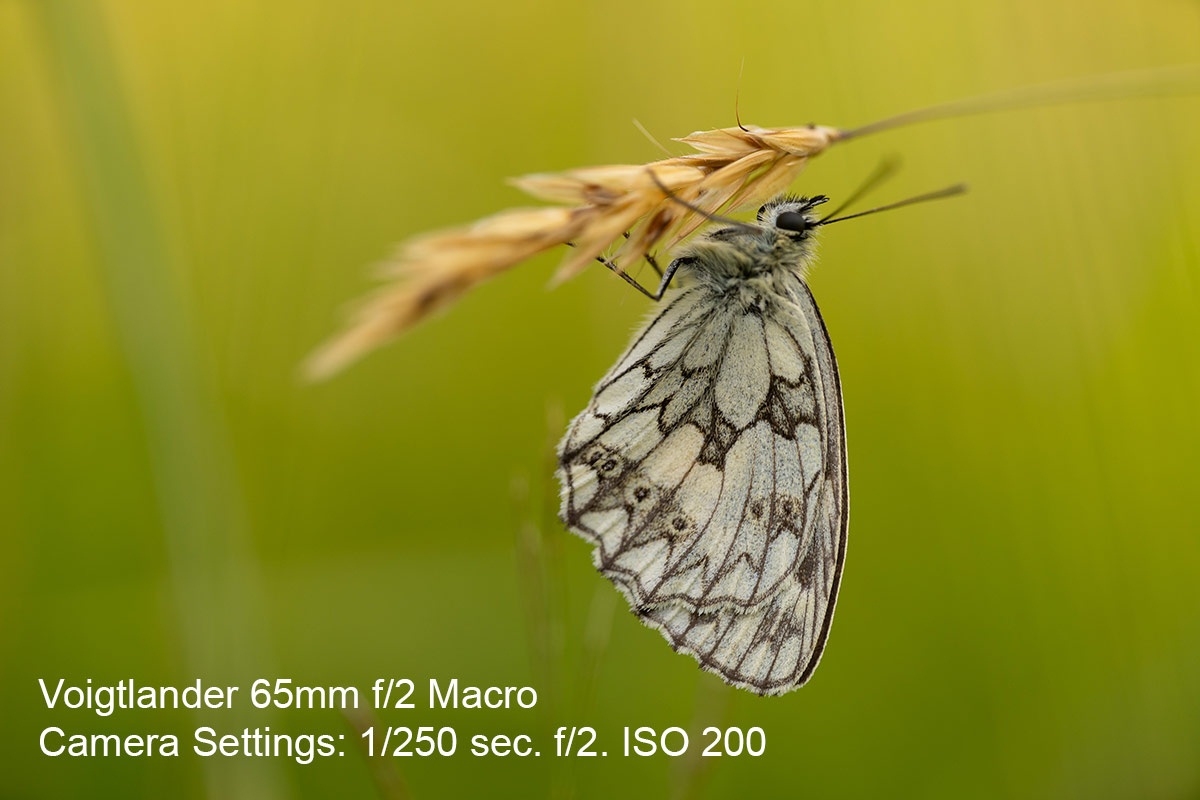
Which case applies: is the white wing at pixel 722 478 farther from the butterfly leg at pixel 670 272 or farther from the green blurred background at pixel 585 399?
the green blurred background at pixel 585 399

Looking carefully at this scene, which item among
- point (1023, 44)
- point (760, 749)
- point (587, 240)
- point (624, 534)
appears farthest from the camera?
point (1023, 44)

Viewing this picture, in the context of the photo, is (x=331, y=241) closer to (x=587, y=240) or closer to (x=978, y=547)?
(x=587, y=240)

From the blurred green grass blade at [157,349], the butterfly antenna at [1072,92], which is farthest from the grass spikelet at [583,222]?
the blurred green grass blade at [157,349]

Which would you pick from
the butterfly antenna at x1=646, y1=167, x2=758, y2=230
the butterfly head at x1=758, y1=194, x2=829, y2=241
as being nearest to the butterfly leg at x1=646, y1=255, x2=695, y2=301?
the butterfly head at x1=758, y1=194, x2=829, y2=241

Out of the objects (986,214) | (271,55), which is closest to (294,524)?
(271,55)

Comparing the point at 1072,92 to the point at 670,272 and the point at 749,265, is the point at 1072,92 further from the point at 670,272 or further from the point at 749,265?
the point at 670,272

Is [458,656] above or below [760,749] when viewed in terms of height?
above
